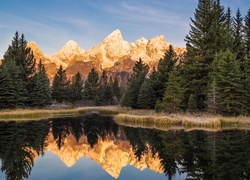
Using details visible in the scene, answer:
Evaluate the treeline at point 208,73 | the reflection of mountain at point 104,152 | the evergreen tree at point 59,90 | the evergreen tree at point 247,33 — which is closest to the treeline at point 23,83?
the evergreen tree at point 59,90

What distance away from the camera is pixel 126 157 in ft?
58.1

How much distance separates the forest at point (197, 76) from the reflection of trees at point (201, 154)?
555 inches

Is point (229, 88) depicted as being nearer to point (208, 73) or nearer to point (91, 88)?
point (208, 73)

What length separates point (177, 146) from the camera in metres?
19.3

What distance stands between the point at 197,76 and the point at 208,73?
3.80 meters

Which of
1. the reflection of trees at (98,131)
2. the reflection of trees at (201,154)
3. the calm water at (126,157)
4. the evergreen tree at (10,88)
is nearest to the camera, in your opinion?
the reflection of trees at (201,154)

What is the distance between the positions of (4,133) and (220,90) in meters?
24.3

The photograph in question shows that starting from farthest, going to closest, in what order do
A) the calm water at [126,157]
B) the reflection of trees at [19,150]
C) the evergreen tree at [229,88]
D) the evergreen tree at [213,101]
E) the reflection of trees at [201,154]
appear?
1. the evergreen tree at [229,88]
2. the evergreen tree at [213,101]
3. the reflection of trees at [19,150]
4. the calm water at [126,157]
5. the reflection of trees at [201,154]

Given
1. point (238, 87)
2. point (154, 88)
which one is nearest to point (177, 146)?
point (238, 87)

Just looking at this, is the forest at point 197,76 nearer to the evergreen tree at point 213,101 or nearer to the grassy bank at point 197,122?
the evergreen tree at point 213,101

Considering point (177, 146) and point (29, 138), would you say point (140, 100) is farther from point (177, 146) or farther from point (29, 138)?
point (177, 146)

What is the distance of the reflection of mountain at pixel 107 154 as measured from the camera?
49.8 feet

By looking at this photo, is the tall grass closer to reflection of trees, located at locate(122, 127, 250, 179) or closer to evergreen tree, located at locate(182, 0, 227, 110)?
reflection of trees, located at locate(122, 127, 250, 179)

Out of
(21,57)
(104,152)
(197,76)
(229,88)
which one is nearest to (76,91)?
(21,57)
